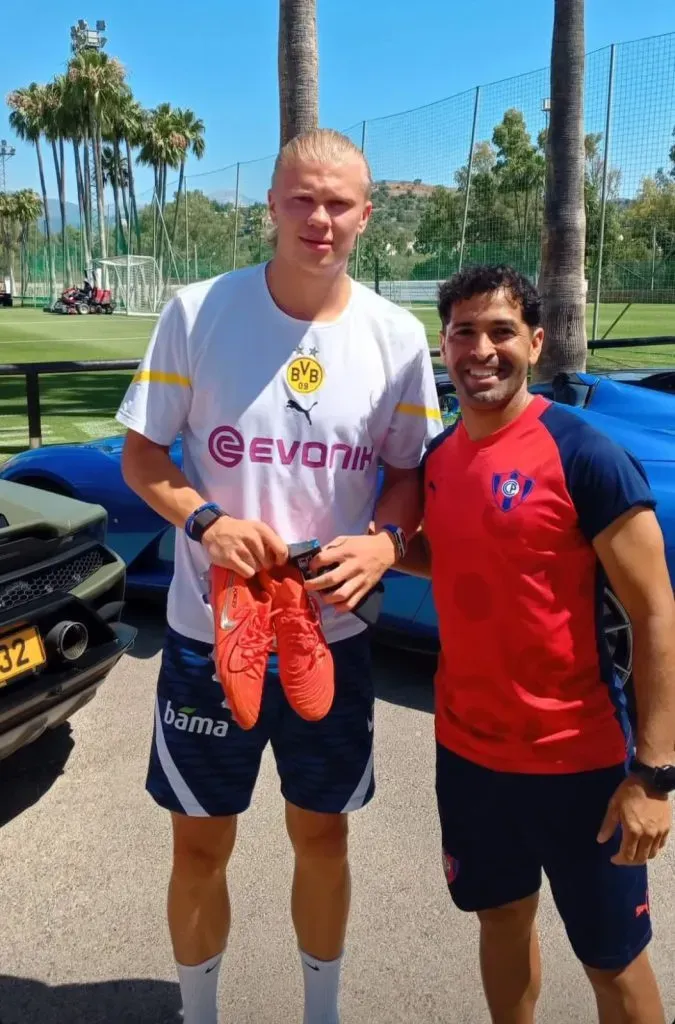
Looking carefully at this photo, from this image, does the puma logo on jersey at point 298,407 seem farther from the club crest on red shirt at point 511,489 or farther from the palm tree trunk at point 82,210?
the palm tree trunk at point 82,210

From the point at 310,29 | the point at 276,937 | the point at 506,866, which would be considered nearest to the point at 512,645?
the point at 506,866

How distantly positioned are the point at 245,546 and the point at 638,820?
87cm

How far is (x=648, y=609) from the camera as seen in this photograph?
1.59 m

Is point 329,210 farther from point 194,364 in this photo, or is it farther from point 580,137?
point 580,137

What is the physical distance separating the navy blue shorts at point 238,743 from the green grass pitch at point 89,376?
3184 mm

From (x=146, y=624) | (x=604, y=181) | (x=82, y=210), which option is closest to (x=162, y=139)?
(x=82, y=210)

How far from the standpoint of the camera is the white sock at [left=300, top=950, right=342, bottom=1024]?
6.70ft

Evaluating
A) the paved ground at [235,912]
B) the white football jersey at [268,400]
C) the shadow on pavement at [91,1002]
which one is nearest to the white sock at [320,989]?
the paved ground at [235,912]

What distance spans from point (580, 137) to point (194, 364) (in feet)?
25.7

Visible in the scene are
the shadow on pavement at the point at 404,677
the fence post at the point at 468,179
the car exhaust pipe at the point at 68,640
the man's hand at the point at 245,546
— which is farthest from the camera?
the fence post at the point at 468,179

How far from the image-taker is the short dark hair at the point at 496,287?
1739 millimetres

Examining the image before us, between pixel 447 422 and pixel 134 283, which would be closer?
pixel 447 422

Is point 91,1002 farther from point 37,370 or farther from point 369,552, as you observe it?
point 37,370

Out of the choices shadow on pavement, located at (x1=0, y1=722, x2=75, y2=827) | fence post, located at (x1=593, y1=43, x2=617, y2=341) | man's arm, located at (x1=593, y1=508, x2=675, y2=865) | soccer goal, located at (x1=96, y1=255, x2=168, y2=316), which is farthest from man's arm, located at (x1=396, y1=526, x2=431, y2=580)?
soccer goal, located at (x1=96, y1=255, x2=168, y2=316)
